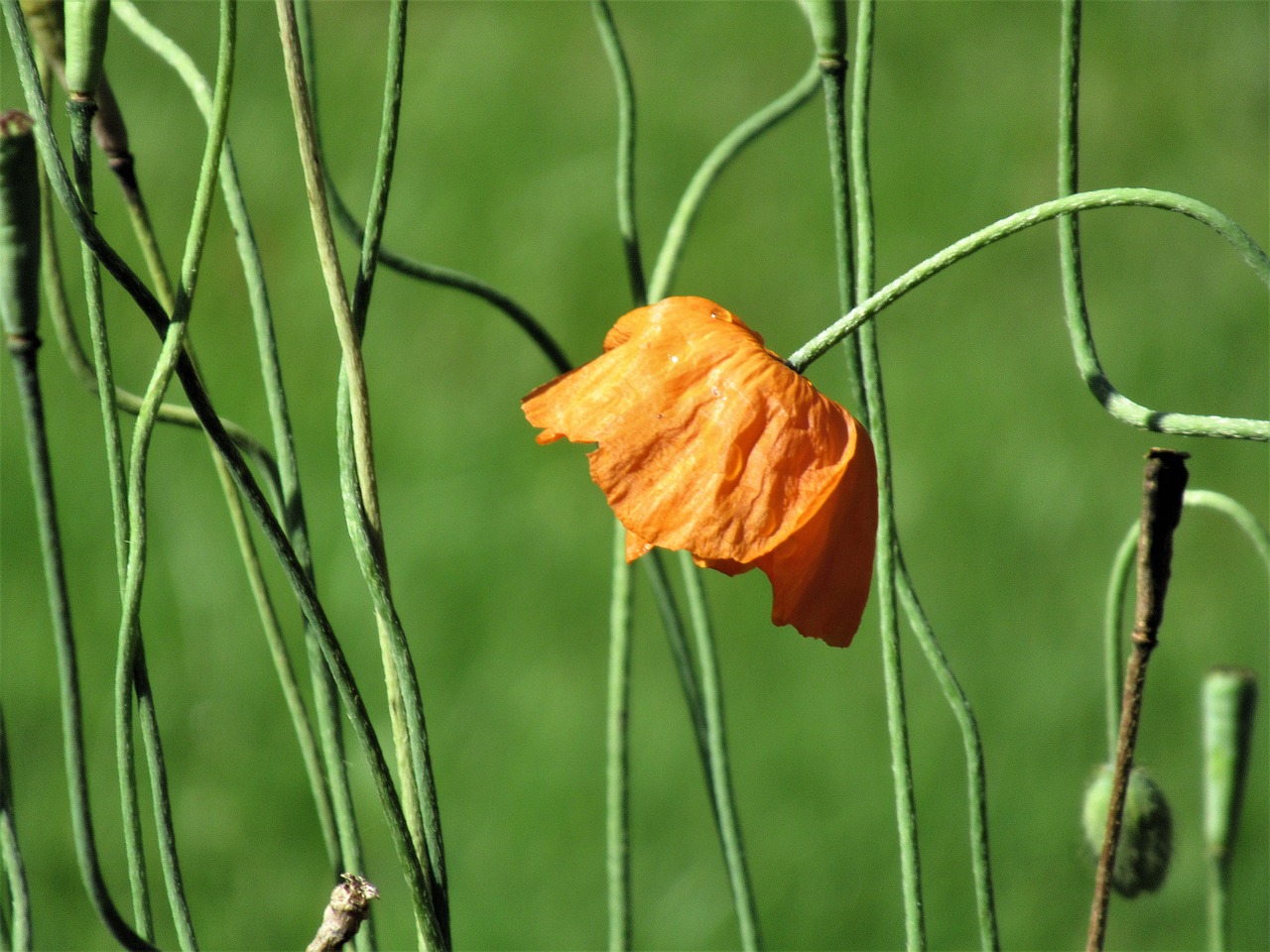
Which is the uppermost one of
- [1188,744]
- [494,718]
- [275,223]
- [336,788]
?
[275,223]

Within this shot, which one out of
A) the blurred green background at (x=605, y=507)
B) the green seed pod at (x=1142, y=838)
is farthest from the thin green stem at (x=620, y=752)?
the blurred green background at (x=605, y=507)

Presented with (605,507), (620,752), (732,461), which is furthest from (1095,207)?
(605,507)

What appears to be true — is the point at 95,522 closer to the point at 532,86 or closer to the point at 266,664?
the point at 266,664

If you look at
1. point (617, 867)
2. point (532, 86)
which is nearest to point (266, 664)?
point (532, 86)

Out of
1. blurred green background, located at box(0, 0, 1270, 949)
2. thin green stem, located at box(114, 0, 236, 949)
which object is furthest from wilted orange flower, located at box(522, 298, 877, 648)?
blurred green background, located at box(0, 0, 1270, 949)

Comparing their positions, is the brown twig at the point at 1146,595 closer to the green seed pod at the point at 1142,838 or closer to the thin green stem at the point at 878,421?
the thin green stem at the point at 878,421
